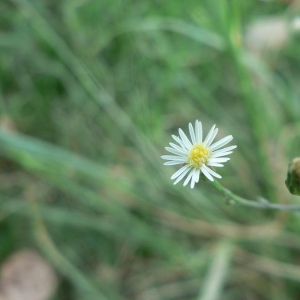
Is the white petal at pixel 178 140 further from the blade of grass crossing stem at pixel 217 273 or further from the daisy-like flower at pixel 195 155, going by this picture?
the blade of grass crossing stem at pixel 217 273

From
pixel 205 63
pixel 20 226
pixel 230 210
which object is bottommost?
pixel 20 226

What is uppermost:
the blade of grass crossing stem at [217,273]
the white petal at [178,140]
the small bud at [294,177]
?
the blade of grass crossing stem at [217,273]

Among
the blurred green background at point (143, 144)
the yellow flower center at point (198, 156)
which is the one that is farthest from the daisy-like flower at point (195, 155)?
the blurred green background at point (143, 144)

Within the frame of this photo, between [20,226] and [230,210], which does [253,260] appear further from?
[20,226]

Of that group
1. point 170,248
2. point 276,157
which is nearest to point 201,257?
point 170,248

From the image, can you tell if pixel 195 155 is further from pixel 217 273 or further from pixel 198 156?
pixel 217 273
